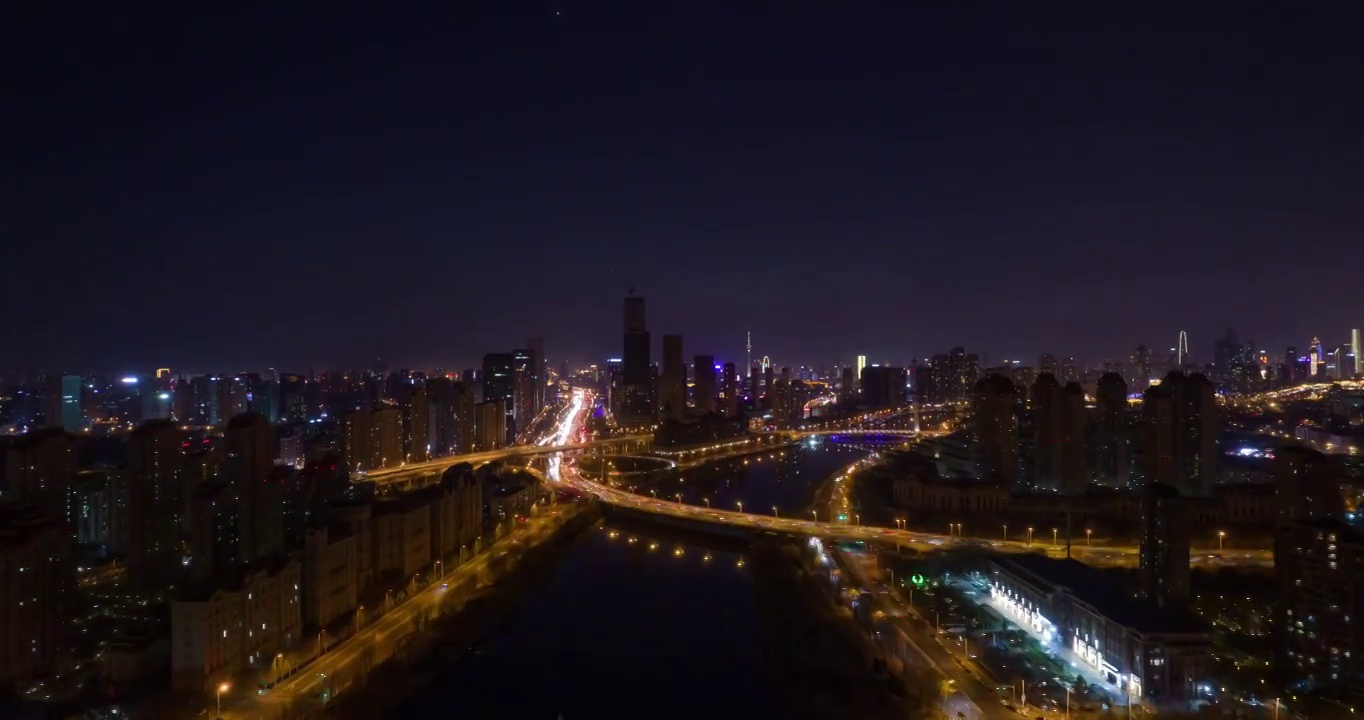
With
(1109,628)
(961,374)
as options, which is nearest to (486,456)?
(1109,628)

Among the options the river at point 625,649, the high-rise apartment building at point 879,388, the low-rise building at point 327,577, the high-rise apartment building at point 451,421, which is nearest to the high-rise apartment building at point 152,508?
the low-rise building at point 327,577

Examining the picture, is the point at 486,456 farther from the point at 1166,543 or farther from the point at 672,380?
the point at 1166,543

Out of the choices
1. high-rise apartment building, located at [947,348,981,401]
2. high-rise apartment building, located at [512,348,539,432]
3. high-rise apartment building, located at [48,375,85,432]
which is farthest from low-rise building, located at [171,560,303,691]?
high-rise apartment building, located at [947,348,981,401]

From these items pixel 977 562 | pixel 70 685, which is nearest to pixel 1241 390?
pixel 977 562

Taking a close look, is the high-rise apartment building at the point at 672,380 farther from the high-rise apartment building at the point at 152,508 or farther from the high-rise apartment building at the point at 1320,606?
the high-rise apartment building at the point at 1320,606

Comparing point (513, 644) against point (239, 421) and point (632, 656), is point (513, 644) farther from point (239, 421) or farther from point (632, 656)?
point (239, 421)

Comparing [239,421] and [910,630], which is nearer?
[910,630]
